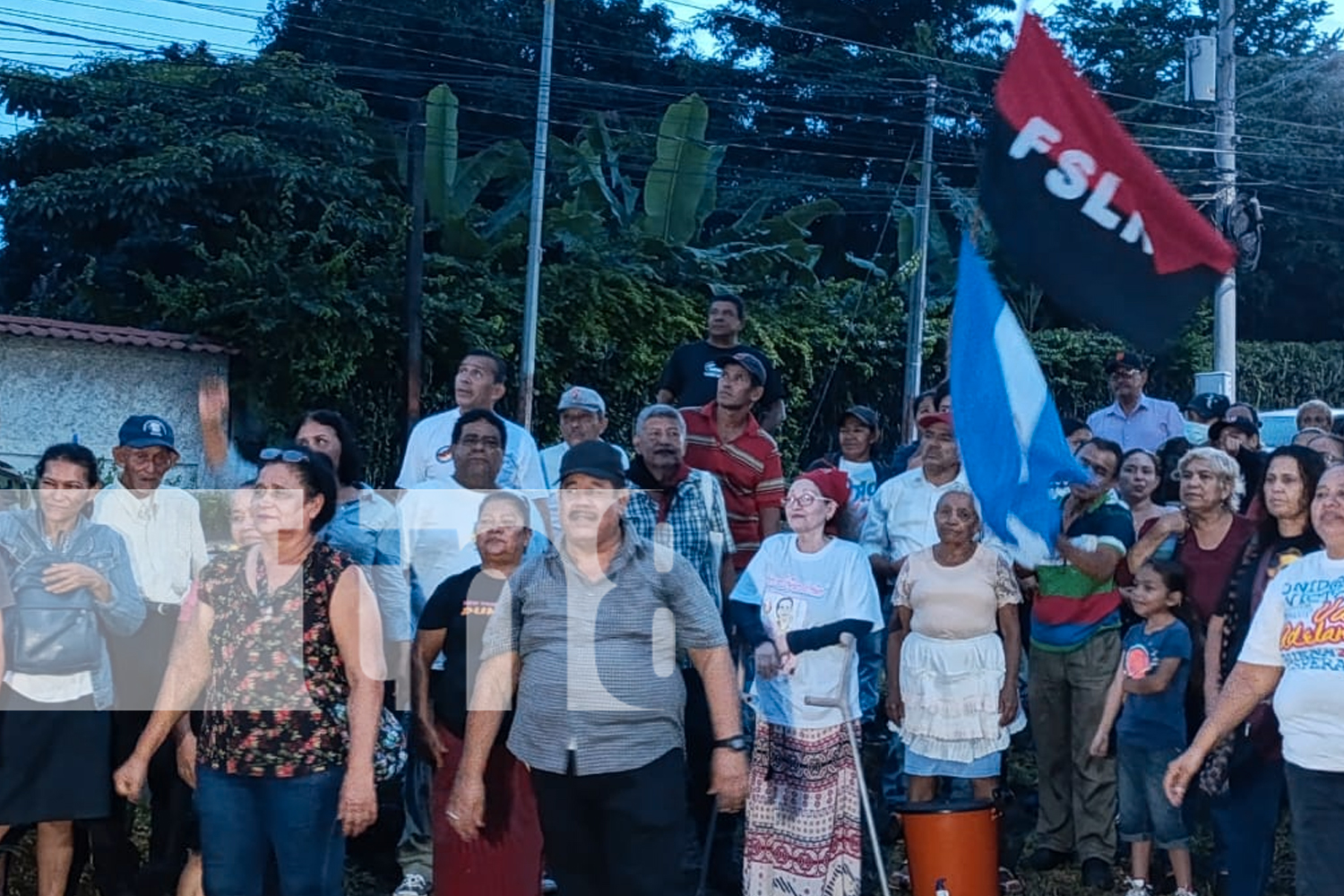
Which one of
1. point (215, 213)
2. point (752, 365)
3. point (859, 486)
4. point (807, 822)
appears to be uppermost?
point (215, 213)

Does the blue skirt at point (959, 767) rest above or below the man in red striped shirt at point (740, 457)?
below

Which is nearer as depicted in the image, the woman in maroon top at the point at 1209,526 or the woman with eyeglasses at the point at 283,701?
the woman with eyeglasses at the point at 283,701

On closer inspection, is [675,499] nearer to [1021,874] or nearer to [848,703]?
[848,703]

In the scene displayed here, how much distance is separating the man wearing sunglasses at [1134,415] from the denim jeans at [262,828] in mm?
5649

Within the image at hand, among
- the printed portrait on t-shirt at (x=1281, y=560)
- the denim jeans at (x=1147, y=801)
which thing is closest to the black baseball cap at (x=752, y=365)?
the denim jeans at (x=1147, y=801)

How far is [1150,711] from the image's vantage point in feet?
19.9

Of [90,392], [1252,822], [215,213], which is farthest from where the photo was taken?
[215,213]

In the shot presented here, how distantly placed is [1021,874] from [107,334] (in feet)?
36.5

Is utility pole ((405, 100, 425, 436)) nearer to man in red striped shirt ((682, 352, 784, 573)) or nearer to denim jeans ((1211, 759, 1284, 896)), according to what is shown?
man in red striped shirt ((682, 352, 784, 573))

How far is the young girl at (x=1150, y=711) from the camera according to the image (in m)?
6.00

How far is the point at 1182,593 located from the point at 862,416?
2.69 meters

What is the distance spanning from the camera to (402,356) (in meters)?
16.3

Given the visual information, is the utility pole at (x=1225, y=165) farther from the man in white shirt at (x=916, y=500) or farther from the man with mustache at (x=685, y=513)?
the man with mustache at (x=685, y=513)

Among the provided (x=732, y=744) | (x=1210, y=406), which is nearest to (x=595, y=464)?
(x=732, y=744)
